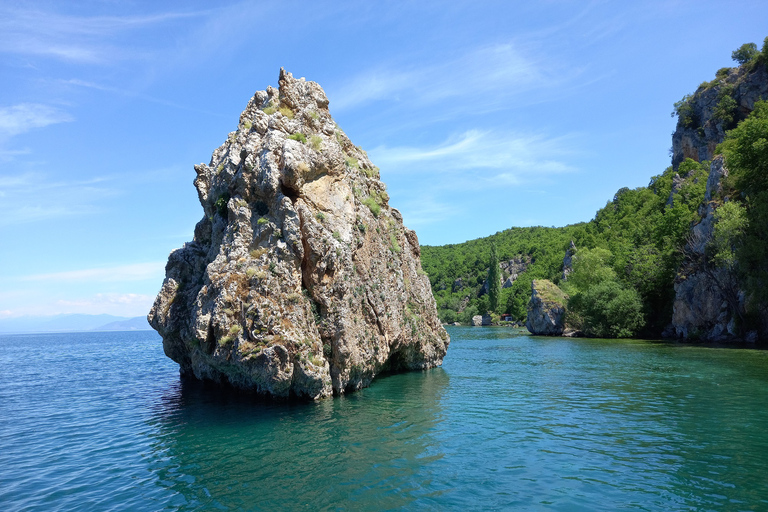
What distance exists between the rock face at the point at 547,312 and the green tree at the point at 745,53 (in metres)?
63.2

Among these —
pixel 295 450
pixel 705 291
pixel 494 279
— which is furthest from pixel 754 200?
pixel 494 279

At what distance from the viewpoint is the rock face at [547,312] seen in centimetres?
8031

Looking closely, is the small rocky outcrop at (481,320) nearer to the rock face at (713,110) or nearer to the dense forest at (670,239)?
the dense forest at (670,239)

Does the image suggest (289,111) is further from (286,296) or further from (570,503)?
(570,503)

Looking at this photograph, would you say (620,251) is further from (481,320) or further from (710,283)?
(481,320)

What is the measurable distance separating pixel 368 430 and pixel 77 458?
970 centimetres

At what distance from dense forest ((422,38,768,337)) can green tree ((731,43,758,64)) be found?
17cm

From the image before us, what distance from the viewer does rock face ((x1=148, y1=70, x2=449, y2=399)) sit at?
20719 mm

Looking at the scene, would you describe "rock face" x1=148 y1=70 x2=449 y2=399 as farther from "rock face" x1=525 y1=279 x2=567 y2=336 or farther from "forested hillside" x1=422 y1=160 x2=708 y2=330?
"rock face" x1=525 y1=279 x2=567 y2=336

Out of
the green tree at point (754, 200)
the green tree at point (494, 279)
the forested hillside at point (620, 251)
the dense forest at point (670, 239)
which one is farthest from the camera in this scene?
the green tree at point (494, 279)

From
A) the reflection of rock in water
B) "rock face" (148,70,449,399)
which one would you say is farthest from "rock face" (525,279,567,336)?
the reflection of rock in water

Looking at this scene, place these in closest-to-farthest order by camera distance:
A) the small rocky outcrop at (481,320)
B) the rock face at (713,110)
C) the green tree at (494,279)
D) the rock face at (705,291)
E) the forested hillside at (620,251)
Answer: the rock face at (705,291) < the forested hillside at (620,251) < the rock face at (713,110) < the green tree at (494,279) < the small rocky outcrop at (481,320)

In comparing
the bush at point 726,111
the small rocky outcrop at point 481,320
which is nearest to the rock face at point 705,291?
the bush at point 726,111

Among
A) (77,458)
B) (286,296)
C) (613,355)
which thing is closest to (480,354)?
(613,355)
